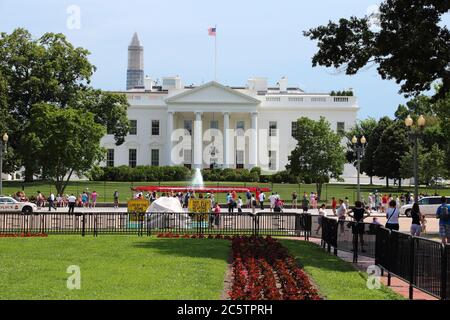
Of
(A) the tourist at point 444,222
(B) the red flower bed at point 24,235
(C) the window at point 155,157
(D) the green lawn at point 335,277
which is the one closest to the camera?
(D) the green lawn at point 335,277

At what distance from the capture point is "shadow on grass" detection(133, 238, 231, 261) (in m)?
20.0

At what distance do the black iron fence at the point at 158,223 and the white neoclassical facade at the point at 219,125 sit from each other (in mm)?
68337

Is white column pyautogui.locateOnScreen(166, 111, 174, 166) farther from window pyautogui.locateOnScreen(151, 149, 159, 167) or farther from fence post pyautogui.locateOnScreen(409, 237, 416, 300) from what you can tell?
fence post pyautogui.locateOnScreen(409, 237, 416, 300)

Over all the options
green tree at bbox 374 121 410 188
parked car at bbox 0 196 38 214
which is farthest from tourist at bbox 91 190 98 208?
green tree at bbox 374 121 410 188

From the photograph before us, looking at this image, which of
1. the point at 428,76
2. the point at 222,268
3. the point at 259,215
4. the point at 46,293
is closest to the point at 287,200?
the point at 259,215

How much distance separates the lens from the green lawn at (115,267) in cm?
1305

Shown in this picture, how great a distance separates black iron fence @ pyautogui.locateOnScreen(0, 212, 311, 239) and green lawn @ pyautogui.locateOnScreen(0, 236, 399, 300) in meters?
3.25

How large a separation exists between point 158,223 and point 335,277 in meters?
13.9

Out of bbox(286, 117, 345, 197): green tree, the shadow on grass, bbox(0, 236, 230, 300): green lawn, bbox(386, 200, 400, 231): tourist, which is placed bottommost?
the shadow on grass

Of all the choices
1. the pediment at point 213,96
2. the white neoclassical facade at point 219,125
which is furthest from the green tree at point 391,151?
the pediment at point 213,96

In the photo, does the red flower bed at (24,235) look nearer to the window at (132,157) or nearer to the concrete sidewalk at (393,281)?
the concrete sidewalk at (393,281)

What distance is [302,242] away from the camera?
25922 millimetres

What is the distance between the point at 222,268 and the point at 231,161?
269ft
